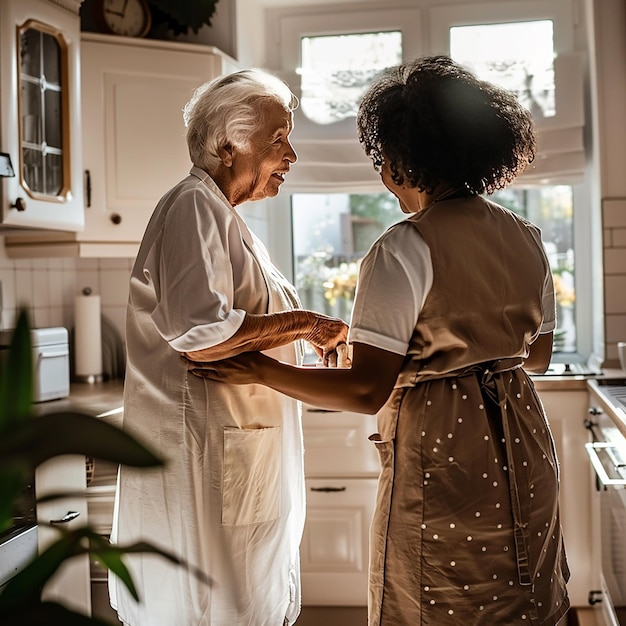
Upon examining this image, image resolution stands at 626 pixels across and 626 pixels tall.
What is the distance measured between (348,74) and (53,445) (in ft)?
10.1

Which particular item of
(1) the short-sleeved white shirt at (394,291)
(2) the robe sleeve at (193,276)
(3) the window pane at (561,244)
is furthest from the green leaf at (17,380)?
(3) the window pane at (561,244)

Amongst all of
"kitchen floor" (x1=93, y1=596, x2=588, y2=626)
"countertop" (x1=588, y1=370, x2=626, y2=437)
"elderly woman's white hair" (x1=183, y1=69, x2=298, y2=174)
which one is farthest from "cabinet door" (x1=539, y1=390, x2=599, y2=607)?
"elderly woman's white hair" (x1=183, y1=69, x2=298, y2=174)

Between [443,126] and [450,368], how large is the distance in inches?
13.9

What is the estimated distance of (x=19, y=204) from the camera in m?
2.29

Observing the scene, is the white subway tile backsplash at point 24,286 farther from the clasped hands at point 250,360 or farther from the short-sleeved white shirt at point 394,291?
the short-sleeved white shirt at point 394,291

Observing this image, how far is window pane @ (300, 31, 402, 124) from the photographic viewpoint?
10.8 ft

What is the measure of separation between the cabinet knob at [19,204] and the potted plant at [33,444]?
6.65 ft

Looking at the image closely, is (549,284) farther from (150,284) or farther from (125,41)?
(125,41)

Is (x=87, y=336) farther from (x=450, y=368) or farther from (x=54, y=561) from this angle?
(x=54, y=561)

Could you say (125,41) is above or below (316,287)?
above

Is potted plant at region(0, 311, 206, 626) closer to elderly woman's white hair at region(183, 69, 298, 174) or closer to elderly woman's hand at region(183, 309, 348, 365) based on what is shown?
elderly woman's hand at region(183, 309, 348, 365)

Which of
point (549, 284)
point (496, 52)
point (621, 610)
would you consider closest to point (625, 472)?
point (621, 610)

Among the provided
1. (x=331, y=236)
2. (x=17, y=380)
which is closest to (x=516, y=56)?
(x=331, y=236)

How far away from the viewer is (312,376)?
1385 millimetres
